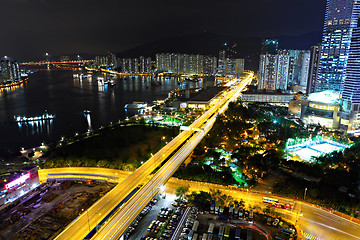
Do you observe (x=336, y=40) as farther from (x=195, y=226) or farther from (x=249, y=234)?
(x=195, y=226)

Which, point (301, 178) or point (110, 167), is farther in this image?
point (110, 167)

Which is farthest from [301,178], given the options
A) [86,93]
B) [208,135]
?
[86,93]

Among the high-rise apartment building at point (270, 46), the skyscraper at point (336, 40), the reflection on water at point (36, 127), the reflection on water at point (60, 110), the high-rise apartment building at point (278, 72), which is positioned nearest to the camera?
the reflection on water at point (60, 110)

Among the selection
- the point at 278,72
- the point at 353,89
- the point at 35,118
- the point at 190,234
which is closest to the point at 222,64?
the point at 278,72

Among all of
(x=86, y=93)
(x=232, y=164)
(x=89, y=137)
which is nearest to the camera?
(x=232, y=164)

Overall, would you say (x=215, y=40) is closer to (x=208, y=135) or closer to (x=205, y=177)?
(x=208, y=135)

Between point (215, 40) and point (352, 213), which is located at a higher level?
point (215, 40)

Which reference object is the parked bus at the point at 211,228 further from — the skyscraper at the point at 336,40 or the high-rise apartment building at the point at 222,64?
the high-rise apartment building at the point at 222,64

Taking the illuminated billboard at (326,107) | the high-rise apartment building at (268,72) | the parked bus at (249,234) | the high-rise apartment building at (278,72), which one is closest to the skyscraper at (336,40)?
the illuminated billboard at (326,107)
